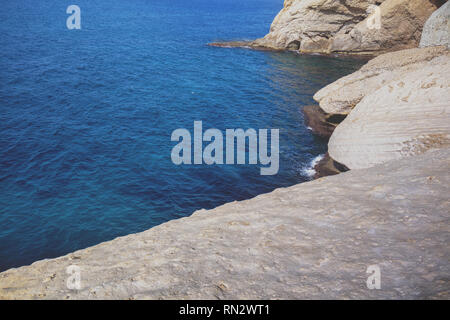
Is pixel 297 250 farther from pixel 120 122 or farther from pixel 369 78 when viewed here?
pixel 120 122

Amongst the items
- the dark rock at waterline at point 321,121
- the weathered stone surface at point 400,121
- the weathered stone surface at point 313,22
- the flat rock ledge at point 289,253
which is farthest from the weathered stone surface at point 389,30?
the flat rock ledge at point 289,253

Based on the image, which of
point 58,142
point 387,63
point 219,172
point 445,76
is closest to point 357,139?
point 445,76

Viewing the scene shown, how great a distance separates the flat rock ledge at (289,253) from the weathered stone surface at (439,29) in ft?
96.7

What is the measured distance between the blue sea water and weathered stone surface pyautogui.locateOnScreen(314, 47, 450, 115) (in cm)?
332

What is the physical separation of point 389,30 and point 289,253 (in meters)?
49.2

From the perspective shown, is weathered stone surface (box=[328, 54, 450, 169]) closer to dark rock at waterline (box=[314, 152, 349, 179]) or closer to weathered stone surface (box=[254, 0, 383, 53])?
dark rock at waterline (box=[314, 152, 349, 179])

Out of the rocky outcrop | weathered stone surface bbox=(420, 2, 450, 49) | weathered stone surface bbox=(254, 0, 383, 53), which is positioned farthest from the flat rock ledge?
weathered stone surface bbox=(254, 0, 383, 53)

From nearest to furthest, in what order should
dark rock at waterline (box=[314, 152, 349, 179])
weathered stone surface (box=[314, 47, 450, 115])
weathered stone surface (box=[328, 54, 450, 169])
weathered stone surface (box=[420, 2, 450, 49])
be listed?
weathered stone surface (box=[328, 54, 450, 169]) < dark rock at waterline (box=[314, 152, 349, 179]) < weathered stone surface (box=[314, 47, 450, 115]) < weathered stone surface (box=[420, 2, 450, 49])

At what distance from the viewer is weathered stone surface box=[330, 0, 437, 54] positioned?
4631 centimetres

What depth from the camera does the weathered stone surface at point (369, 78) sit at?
2605 centimetres

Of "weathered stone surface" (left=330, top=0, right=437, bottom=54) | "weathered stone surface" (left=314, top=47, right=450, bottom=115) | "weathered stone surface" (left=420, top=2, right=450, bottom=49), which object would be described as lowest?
"weathered stone surface" (left=314, top=47, right=450, bottom=115)

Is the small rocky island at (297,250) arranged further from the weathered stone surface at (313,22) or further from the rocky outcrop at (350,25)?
the weathered stone surface at (313,22)

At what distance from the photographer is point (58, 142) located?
88.4 ft
